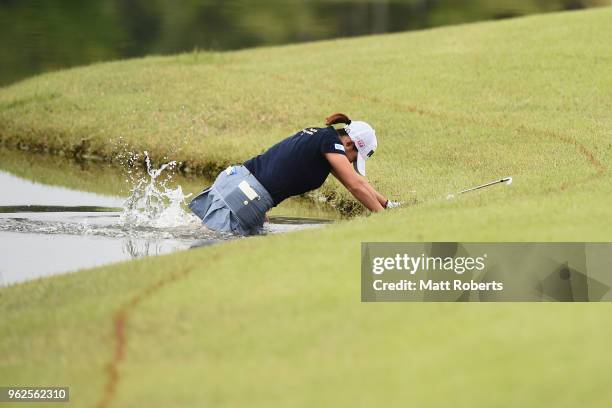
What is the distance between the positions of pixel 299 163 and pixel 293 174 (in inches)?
6.1

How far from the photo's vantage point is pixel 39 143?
23000 mm

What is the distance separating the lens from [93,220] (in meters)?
15.3

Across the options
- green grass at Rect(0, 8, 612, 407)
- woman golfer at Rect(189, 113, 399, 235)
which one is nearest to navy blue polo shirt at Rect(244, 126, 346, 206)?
woman golfer at Rect(189, 113, 399, 235)

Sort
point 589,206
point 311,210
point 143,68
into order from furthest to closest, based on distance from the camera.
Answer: point 143,68, point 311,210, point 589,206

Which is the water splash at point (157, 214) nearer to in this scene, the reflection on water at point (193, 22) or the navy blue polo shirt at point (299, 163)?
the navy blue polo shirt at point (299, 163)

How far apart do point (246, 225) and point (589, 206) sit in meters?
3.96

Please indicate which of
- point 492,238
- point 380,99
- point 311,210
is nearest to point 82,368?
point 492,238

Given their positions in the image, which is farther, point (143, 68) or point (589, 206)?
point (143, 68)

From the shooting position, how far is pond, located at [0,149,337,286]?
12961 millimetres

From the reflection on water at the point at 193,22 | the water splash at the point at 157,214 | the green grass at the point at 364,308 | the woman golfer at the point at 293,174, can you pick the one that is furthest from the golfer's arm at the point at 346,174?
the reflection on water at the point at 193,22

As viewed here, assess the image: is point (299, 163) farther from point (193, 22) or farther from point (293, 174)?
point (193, 22)

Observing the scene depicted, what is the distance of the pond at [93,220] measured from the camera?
13.0m

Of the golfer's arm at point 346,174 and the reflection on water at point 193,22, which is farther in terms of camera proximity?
the reflection on water at point 193,22

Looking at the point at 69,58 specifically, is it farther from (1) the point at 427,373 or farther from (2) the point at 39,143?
(1) the point at 427,373
